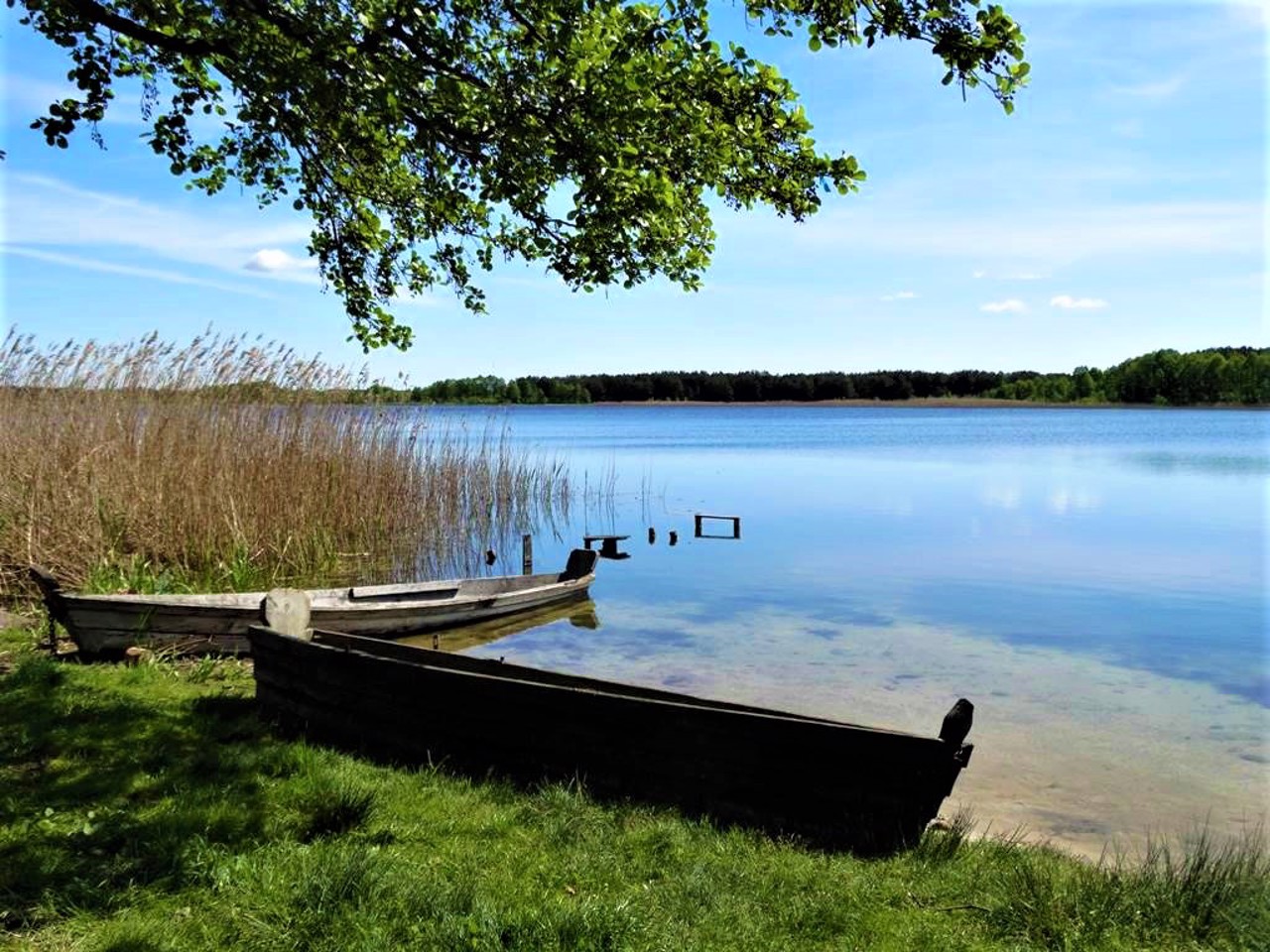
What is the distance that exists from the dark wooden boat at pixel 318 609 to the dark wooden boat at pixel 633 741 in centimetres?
220

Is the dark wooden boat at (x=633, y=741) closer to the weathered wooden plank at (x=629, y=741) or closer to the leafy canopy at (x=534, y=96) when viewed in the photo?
the weathered wooden plank at (x=629, y=741)

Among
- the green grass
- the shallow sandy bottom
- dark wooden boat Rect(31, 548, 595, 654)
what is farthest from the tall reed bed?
the green grass

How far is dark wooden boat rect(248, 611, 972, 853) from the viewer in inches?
207

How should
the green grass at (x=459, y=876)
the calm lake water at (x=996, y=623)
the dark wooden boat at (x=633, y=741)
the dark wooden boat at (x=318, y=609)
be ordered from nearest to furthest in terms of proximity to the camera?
the green grass at (x=459, y=876), the dark wooden boat at (x=633, y=741), the calm lake water at (x=996, y=623), the dark wooden boat at (x=318, y=609)

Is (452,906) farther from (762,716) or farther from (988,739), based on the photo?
(988,739)

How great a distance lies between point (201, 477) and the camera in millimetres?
12898

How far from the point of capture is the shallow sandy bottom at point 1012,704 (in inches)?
299

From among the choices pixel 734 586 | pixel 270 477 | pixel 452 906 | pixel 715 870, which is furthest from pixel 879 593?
pixel 452 906

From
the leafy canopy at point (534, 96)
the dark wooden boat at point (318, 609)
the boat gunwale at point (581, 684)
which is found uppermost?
the leafy canopy at point (534, 96)

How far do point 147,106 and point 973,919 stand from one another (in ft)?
27.9

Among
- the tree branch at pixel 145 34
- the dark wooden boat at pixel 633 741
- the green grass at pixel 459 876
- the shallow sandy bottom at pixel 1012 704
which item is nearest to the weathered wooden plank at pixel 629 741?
the dark wooden boat at pixel 633 741

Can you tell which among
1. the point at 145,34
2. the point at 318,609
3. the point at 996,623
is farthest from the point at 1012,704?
the point at 145,34

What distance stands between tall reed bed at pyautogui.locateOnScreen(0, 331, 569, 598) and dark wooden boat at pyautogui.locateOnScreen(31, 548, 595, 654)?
1.73 metres

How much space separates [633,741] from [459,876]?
1.55 m
